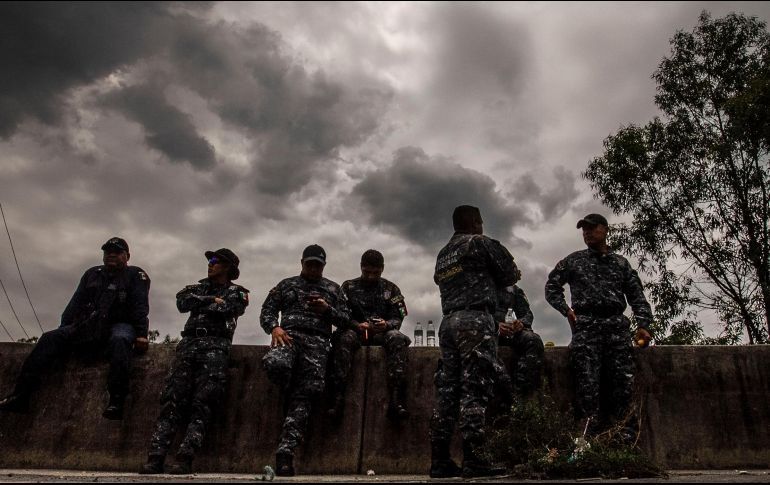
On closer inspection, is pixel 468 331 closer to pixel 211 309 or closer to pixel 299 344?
pixel 299 344

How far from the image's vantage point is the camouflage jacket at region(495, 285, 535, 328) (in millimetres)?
5535

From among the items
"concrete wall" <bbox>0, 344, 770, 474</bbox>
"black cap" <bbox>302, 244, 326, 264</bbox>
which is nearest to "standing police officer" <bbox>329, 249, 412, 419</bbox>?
"concrete wall" <bbox>0, 344, 770, 474</bbox>

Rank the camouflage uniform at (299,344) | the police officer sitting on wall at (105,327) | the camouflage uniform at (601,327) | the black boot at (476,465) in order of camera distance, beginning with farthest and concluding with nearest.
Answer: the police officer sitting on wall at (105,327) → the camouflage uniform at (601,327) → the camouflage uniform at (299,344) → the black boot at (476,465)

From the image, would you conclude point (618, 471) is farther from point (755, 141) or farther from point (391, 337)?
point (755, 141)

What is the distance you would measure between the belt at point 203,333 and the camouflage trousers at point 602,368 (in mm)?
3273

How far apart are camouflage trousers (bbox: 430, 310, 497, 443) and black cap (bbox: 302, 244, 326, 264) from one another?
5.24ft

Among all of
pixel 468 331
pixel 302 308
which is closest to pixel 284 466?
pixel 302 308

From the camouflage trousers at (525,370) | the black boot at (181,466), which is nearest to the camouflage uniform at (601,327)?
the camouflage trousers at (525,370)

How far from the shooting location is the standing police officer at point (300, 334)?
4.56m

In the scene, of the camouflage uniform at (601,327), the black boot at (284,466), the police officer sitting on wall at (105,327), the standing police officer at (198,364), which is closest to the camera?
the black boot at (284,466)

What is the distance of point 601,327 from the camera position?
4.85 meters

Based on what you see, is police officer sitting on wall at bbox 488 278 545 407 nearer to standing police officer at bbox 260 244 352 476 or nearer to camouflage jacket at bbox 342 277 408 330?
camouflage jacket at bbox 342 277 408 330

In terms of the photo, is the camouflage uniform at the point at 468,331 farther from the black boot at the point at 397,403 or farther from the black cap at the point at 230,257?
the black cap at the point at 230,257

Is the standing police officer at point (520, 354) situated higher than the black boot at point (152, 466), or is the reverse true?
the standing police officer at point (520, 354)
